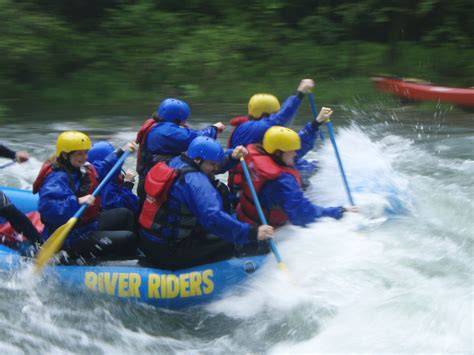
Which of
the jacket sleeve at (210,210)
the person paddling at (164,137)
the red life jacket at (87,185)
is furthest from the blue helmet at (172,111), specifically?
the jacket sleeve at (210,210)

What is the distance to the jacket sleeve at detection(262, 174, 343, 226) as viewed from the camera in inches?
212

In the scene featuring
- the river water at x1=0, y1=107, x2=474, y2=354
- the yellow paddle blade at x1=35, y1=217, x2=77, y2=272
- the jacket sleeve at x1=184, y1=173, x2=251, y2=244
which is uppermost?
the jacket sleeve at x1=184, y1=173, x2=251, y2=244

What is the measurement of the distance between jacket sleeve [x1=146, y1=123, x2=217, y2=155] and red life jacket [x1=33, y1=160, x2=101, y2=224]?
2.64 ft

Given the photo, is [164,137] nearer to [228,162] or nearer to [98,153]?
[98,153]

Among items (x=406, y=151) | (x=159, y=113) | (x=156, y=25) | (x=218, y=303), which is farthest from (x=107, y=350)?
(x=156, y=25)

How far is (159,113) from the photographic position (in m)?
6.55

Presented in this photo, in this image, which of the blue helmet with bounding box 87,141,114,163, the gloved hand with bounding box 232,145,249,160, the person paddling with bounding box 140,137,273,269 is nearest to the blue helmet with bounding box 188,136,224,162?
the person paddling with bounding box 140,137,273,269

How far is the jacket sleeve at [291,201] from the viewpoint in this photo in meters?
5.39

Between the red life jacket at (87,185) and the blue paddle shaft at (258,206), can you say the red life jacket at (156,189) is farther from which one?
the blue paddle shaft at (258,206)

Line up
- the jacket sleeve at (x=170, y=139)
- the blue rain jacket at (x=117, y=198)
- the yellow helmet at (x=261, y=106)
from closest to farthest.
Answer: the blue rain jacket at (x=117, y=198), the jacket sleeve at (x=170, y=139), the yellow helmet at (x=261, y=106)

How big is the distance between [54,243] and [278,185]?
1722mm

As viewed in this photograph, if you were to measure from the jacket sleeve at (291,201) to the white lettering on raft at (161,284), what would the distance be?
738mm

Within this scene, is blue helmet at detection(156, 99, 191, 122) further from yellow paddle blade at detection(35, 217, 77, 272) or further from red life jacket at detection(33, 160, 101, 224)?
yellow paddle blade at detection(35, 217, 77, 272)

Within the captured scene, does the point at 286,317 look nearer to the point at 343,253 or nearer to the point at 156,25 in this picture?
the point at 343,253
